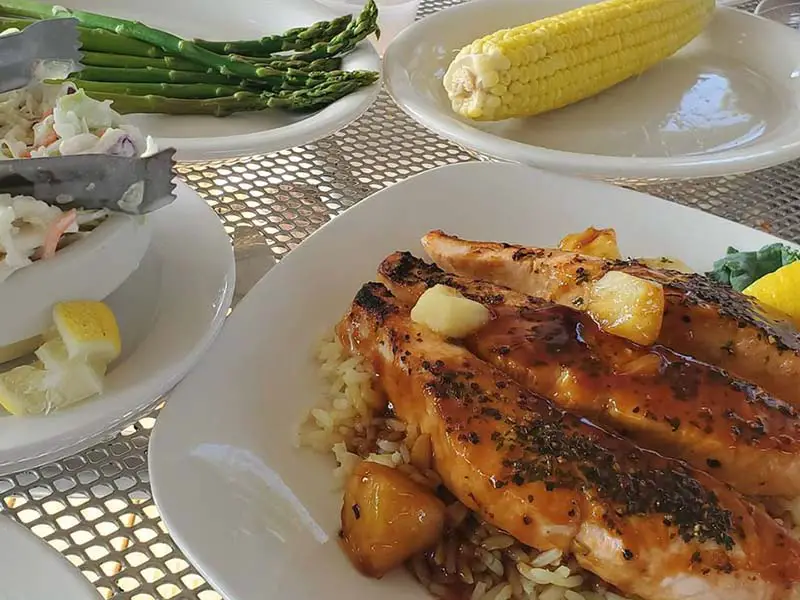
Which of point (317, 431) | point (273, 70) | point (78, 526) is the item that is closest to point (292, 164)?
point (273, 70)

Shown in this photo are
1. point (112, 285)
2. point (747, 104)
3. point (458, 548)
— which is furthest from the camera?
point (747, 104)

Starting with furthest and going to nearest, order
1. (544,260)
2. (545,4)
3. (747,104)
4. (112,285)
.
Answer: (545,4), (747,104), (544,260), (112,285)

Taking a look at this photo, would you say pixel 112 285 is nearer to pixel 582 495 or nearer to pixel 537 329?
pixel 537 329

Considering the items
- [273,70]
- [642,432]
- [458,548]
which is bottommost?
[458,548]

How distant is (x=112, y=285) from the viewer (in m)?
1.55

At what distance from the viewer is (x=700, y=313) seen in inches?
64.2

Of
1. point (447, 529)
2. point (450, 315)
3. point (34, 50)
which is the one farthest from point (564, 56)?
point (447, 529)

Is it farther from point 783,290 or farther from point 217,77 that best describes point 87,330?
point 783,290

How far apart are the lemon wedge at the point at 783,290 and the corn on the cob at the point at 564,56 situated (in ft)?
3.09

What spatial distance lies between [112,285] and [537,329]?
780 millimetres

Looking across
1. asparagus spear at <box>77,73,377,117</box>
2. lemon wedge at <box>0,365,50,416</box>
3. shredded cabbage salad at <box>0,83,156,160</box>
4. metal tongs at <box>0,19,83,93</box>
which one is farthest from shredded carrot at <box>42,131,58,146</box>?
asparagus spear at <box>77,73,377,117</box>

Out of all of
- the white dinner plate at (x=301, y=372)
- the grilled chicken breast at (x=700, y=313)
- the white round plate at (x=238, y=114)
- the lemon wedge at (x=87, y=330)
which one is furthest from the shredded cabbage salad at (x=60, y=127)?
the grilled chicken breast at (x=700, y=313)

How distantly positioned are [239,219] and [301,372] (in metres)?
0.65

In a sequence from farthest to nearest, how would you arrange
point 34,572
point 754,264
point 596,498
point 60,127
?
1. point 754,264
2. point 60,127
3. point 596,498
4. point 34,572
